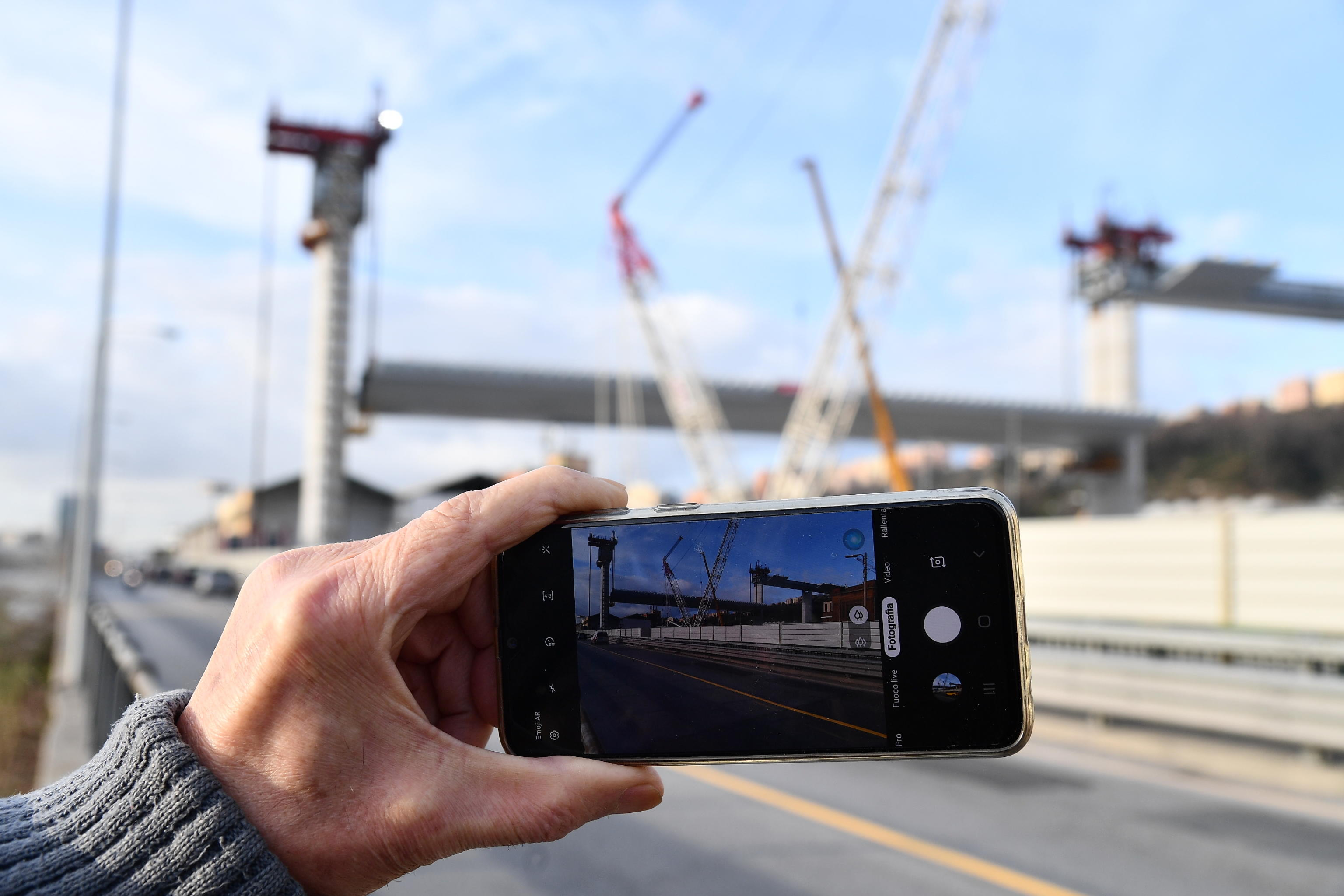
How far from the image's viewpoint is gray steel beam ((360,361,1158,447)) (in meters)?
55.7

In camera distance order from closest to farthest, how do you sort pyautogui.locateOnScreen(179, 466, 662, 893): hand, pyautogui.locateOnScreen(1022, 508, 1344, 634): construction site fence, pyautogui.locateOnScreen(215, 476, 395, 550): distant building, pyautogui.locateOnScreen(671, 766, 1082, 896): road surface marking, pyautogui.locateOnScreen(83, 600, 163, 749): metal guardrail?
1. pyautogui.locateOnScreen(179, 466, 662, 893): hand
2. pyautogui.locateOnScreen(83, 600, 163, 749): metal guardrail
3. pyautogui.locateOnScreen(671, 766, 1082, 896): road surface marking
4. pyautogui.locateOnScreen(1022, 508, 1344, 634): construction site fence
5. pyautogui.locateOnScreen(215, 476, 395, 550): distant building

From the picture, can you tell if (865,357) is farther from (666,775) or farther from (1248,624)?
(666,775)

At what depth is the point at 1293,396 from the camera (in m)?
76.6

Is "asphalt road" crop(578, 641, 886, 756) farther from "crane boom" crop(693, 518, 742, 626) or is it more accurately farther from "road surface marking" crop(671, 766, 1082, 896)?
"road surface marking" crop(671, 766, 1082, 896)

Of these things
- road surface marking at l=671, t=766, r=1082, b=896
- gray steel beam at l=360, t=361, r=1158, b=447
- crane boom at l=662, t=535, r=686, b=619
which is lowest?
road surface marking at l=671, t=766, r=1082, b=896

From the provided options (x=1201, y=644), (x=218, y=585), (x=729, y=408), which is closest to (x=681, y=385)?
(x=729, y=408)

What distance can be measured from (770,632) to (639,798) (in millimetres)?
392

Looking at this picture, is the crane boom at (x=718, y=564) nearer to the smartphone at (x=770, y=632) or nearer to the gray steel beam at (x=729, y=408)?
the smartphone at (x=770, y=632)

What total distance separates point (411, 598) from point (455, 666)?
1.43 ft

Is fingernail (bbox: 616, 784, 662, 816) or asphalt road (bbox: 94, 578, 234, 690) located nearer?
fingernail (bbox: 616, 784, 662, 816)

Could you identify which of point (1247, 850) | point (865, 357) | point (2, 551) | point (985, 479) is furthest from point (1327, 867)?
point (2, 551)

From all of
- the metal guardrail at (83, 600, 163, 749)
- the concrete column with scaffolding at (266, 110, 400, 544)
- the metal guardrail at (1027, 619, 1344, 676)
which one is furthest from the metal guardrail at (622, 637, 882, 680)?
the concrete column with scaffolding at (266, 110, 400, 544)

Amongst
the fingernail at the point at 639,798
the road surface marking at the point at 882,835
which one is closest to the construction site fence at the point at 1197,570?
the road surface marking at the point at 882,835

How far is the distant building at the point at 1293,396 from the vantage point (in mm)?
73375
